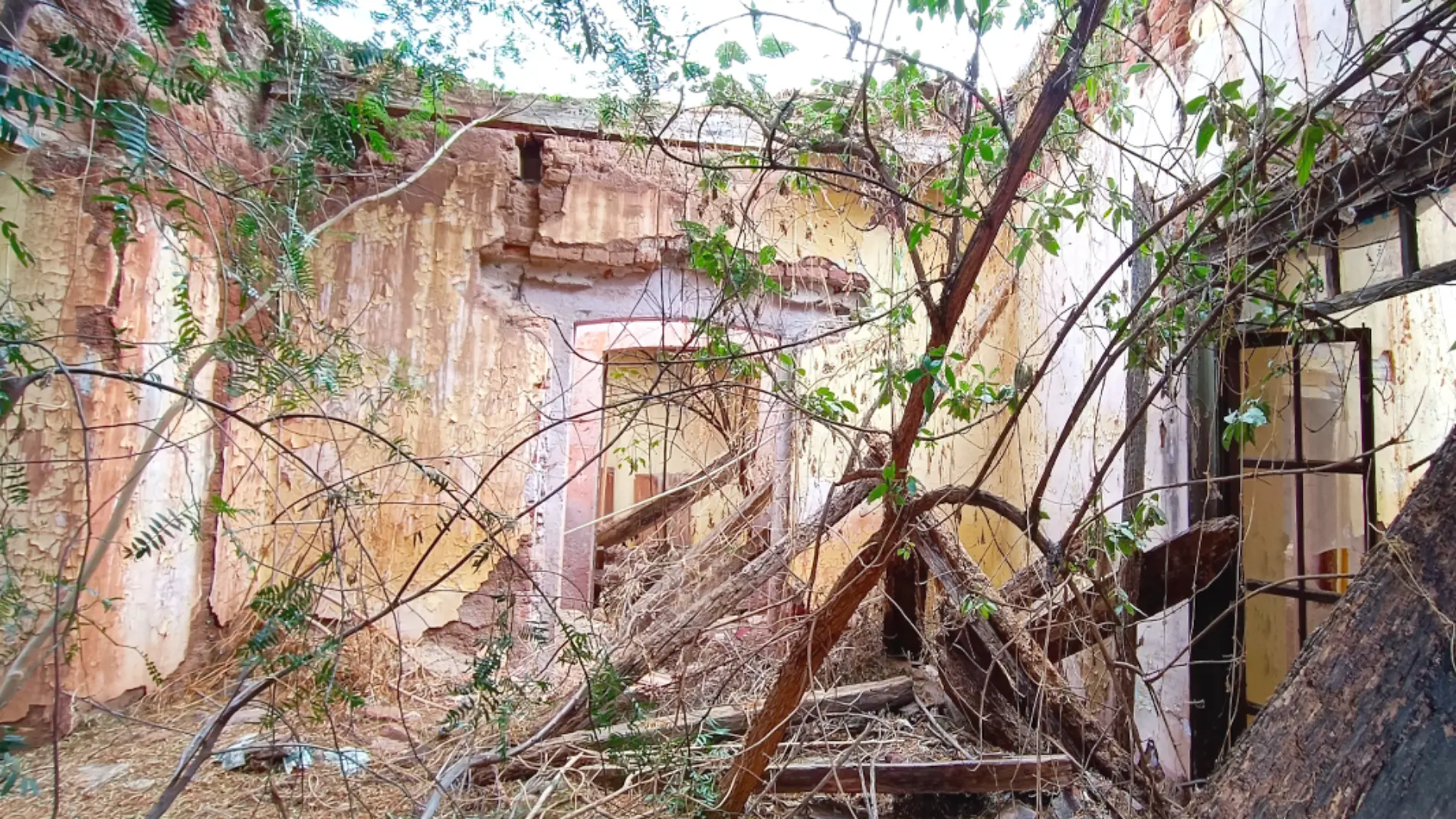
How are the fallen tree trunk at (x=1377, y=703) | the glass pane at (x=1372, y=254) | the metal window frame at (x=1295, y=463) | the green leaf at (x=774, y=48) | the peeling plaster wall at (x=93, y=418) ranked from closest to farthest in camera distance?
the fallen tree trunk at (x=1377, y=703)
the green leaf at (x=774, y=48)
the glass pane at (x=1372, y=254)
the metal window frame at (x=1295, y=463)
the peeling plaster wall at (x=93, y=418)

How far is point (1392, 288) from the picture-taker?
2.05 meters

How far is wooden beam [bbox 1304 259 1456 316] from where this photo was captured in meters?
1.92

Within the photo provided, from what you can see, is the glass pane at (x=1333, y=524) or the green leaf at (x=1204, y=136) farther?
the glass pane at (x=1333, y=524)

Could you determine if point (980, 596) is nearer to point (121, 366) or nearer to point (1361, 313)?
point (1361, 313)

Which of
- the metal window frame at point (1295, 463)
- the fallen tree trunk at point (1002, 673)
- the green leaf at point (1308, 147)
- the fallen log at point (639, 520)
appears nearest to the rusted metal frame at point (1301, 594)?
the metal window frame at point (1295, 463)

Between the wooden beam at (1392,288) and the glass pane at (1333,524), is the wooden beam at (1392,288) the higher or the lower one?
the higher one

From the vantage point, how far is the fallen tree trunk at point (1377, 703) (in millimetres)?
1250

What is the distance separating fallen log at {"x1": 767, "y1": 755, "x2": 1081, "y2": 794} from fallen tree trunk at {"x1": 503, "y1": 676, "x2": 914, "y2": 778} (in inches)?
7.7

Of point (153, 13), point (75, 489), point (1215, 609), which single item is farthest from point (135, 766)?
point (1215, 609)

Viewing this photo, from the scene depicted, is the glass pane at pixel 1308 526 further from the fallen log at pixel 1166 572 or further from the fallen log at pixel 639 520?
the fallen log at pixel 639 520

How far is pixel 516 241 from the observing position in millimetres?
4344

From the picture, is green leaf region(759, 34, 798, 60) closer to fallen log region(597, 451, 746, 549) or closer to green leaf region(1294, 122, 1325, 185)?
green leaf region(1294, 122, 1325, 185)

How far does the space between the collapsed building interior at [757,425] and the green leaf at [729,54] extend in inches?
0.6

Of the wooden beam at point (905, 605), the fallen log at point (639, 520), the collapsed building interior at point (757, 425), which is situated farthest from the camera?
the fallen log at point (639, 520)
